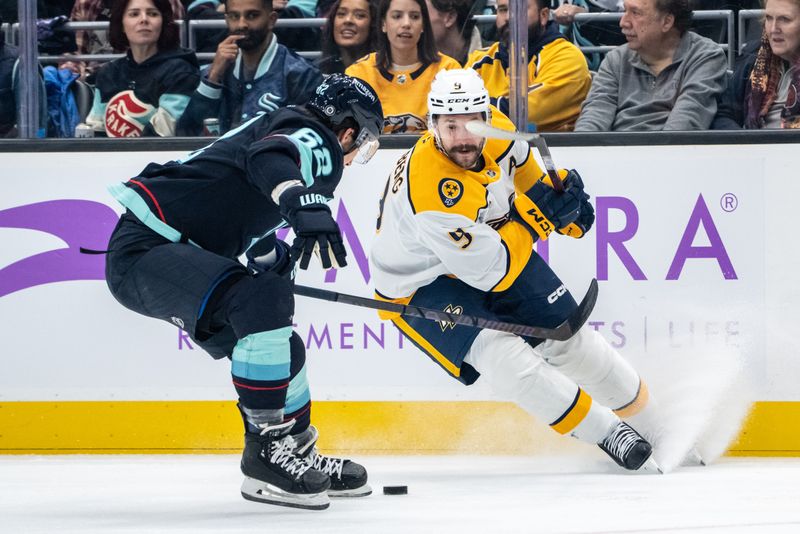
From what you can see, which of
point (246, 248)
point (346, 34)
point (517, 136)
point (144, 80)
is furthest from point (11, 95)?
point (517, 136)

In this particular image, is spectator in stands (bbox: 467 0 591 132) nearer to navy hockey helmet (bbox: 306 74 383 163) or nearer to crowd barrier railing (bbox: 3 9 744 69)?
crowd barrier railing (bbox: 3 9 744 69)

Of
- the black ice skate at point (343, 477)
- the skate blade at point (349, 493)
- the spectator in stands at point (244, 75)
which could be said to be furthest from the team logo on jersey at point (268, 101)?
the skate blade at point (349, 493)

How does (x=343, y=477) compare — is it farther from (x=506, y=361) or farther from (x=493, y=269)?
(x=493, y=269)

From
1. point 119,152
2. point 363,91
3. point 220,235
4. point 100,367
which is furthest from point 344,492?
point 119,152

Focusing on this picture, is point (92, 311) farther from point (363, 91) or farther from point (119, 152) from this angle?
point (363, 91)

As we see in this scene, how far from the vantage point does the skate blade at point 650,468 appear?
3.84 meters

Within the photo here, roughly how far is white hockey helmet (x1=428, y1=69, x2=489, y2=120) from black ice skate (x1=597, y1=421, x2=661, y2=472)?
1020mm

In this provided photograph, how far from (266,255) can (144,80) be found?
4.11 feet

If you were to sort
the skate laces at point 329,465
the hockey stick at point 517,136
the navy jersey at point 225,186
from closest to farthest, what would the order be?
the navy jersey at point 225,186 → the skate laces at point 329,465 → the hockey stick at point 517,136

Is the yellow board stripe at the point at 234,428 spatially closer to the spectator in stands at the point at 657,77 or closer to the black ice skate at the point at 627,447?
the black ice skate at the point at 627,447

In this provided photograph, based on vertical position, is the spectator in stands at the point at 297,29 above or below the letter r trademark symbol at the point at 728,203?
above

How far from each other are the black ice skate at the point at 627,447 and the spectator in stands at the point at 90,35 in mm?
2094

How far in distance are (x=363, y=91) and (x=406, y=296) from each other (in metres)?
0.96

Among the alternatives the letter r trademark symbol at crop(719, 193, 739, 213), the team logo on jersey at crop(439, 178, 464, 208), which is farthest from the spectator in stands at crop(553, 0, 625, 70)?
the team logo on jersey at crop(439, 178, 464, 208)
